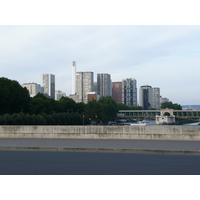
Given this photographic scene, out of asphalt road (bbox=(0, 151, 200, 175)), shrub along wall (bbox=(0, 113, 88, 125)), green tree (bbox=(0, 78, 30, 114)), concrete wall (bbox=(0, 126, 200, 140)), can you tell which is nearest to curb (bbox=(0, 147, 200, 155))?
asphalt road (bbox=(0, 151, 200, 175))

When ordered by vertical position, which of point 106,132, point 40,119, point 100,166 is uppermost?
point 106,132

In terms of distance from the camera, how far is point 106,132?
21.7 metres

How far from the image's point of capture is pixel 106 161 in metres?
12.7

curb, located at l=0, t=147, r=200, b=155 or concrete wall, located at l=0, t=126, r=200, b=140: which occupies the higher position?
concrete wall, located at l=0, t=126, r=200, b=140

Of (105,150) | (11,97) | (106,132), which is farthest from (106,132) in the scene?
(11,97)

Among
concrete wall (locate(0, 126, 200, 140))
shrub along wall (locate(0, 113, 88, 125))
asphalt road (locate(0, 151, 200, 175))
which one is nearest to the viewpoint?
asphalt road (locate(0, 151, 200, 175))

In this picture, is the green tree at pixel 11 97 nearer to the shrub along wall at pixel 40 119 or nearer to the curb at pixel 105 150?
the shrub along wall at pixel 40 119

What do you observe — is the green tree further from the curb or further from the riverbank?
the curb

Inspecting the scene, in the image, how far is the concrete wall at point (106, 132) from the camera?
20.7 meters

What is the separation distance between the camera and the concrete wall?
20734 millimetres

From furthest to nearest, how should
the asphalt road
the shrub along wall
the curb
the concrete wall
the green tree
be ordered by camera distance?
1. the green tree
2. the shrub along wall
3. the concrete wall
4. the curb
5. the asphalt road

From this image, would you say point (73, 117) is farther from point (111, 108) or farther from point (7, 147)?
point (7, 147)

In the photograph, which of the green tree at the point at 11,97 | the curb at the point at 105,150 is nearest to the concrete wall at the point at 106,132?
the curb at the point at 105,150

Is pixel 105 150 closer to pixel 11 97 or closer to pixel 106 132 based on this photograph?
pixel 106 132
